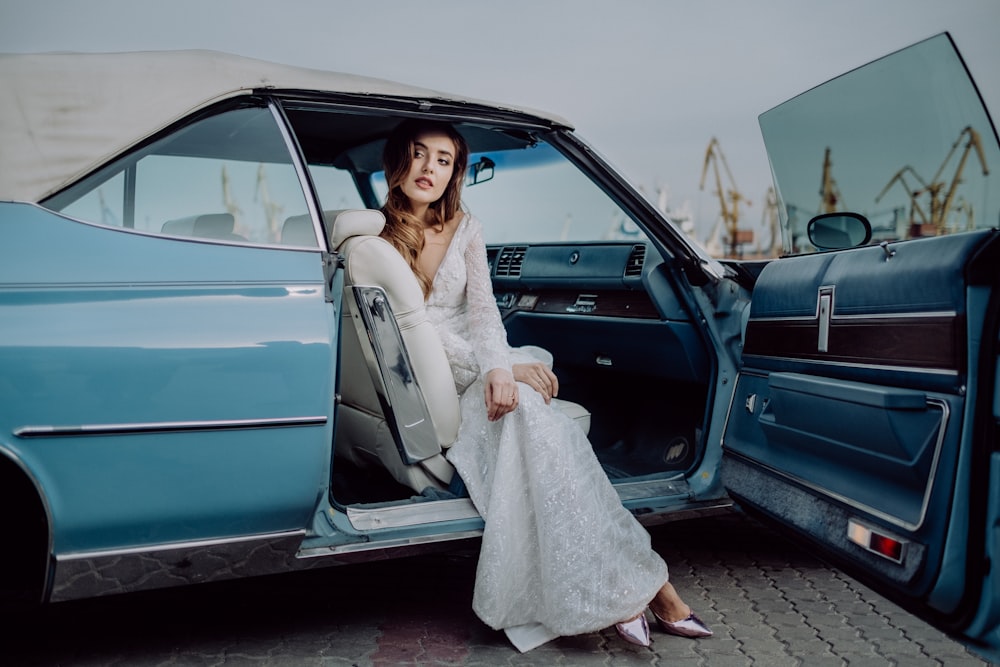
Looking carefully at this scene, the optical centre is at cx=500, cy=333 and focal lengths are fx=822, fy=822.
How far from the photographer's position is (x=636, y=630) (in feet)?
8.01

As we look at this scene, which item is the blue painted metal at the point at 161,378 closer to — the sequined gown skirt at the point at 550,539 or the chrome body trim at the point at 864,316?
the sequined gown skirt at the point at 550,539

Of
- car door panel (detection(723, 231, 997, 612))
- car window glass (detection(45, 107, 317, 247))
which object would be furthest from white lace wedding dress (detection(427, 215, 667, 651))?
car window glass (detection(45, 107, 317, 247))

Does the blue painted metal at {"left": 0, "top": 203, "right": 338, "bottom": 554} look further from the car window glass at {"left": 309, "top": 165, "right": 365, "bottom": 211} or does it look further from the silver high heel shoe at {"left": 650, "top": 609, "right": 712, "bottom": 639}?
the car window glass at {"left": 309, "top": 165, "right": 365, "bottom": 211}

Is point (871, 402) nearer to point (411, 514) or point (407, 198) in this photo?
point (411, 514)

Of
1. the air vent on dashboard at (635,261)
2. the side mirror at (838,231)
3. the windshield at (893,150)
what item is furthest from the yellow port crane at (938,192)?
the air vent on dashboard at (635,261)

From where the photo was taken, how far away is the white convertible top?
6.42ft

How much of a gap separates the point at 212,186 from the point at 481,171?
1428 millimetres

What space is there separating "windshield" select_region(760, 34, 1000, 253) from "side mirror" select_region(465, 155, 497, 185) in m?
1.19

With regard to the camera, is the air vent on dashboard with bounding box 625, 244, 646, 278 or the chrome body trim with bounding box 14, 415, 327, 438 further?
the air vent on dashboard with bounding box 625, 244, 646, 278

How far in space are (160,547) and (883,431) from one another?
1763 mm

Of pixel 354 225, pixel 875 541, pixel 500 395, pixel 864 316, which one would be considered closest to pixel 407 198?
pixel 354 225

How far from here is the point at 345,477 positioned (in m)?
3.00

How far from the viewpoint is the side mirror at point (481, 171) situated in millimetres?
3457

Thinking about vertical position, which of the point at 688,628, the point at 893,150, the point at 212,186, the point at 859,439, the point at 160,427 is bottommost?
the point at 688,628
